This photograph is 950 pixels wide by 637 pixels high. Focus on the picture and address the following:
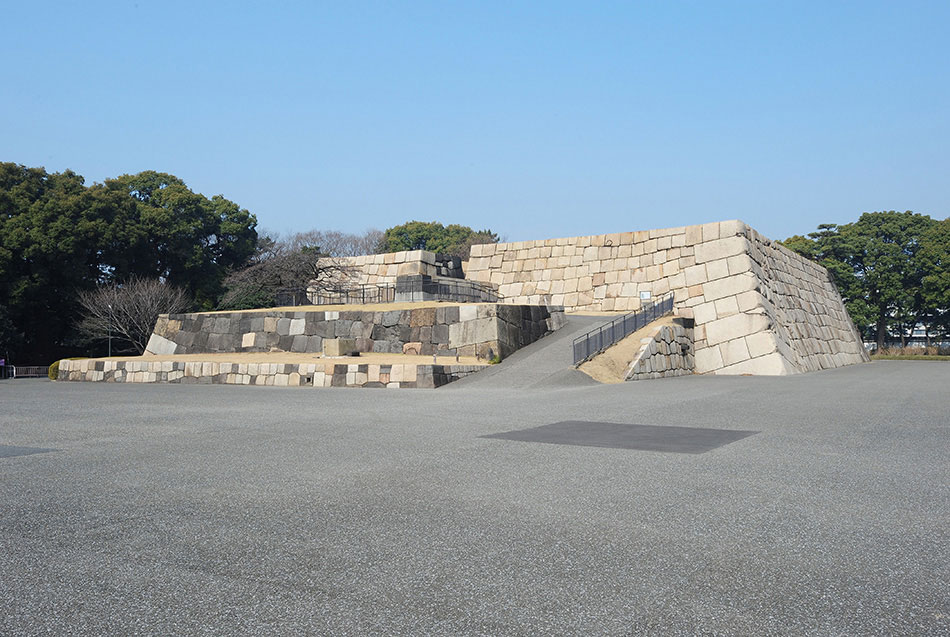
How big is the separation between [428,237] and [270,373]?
2126 inches

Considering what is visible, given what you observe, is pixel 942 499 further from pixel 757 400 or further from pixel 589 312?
pixel 589 312

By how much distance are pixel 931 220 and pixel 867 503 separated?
195 ft

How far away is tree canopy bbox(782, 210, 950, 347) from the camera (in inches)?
1989

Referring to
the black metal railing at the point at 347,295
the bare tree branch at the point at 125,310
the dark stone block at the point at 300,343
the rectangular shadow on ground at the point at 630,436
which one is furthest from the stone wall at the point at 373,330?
the rectangular shadow on ground at the point at 630,436

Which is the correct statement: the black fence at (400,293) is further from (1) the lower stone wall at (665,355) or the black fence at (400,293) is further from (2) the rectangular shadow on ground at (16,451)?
(2) the rectangular shadow on ground at (16,451)

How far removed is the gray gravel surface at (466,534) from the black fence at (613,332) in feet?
33.6

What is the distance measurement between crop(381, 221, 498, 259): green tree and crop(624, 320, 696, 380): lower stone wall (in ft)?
156

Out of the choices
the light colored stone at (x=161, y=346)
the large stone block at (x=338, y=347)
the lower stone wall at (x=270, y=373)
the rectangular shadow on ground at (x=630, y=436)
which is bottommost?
the rectangular shadow on ground at (x=630, y=436)

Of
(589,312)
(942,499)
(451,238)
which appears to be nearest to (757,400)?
(942,499)

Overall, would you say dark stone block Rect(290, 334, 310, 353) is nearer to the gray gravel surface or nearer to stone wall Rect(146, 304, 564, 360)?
stone wall Rect(146, 304, 564, 360)

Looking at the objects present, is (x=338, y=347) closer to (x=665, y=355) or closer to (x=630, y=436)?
(x=665, y=355)

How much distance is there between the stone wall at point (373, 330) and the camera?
21344 millimetres

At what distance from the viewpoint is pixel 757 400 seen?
1302cm

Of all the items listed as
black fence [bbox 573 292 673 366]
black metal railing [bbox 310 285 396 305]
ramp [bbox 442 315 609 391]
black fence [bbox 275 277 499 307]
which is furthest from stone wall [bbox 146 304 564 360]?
black metal railing [bbox 310 285 396 305]
